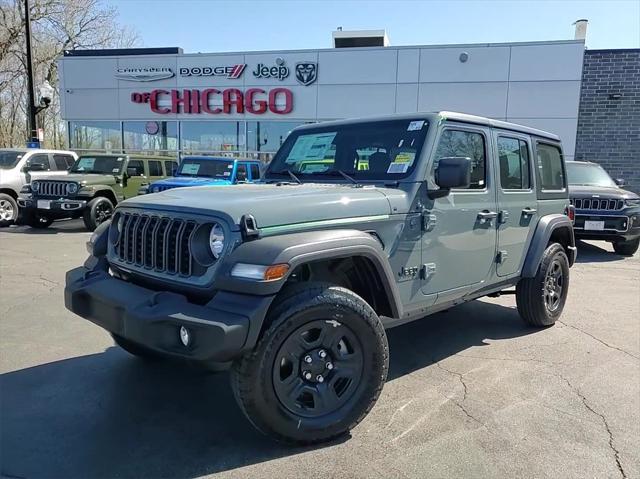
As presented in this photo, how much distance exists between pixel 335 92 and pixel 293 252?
15.8 meters

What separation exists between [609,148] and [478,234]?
1483 centimetres

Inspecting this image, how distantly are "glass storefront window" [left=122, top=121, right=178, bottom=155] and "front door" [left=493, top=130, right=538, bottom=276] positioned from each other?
54.1 ft

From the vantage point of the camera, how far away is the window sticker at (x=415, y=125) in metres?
3.62

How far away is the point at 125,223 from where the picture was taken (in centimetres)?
329

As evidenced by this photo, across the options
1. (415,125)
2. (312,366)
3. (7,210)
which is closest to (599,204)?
(415,125)

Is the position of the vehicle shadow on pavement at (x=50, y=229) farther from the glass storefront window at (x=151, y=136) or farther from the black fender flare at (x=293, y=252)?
the black fender flare at (x=293, y=252)

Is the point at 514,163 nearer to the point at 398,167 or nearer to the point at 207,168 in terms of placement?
the point at 398,167

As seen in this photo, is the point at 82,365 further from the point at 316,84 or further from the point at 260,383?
the point at 316,84

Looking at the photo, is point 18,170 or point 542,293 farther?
point 18,170

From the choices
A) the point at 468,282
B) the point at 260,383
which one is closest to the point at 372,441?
the point at 260,383

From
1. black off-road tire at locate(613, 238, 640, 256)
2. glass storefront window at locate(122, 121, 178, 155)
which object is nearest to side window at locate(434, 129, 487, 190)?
black off-road tire at locate(613, 238, 640, 256)

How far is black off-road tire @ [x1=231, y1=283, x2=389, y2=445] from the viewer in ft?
8.45

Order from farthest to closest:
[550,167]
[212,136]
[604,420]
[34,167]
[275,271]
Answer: [212,136] → [34,167] → [550,167] → [604,420] → [275,271]

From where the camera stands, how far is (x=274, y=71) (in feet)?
58.2
